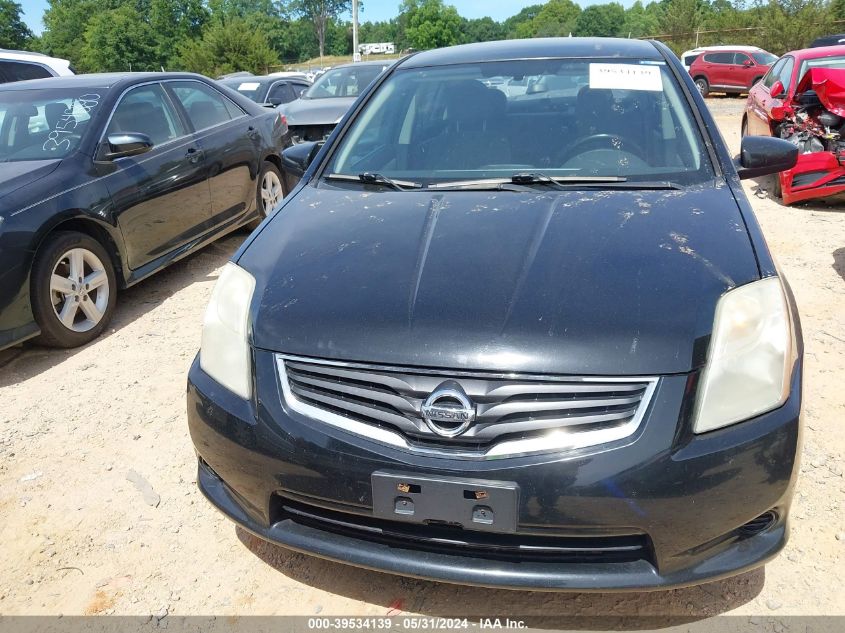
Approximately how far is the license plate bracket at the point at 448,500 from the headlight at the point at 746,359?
0.51 metres

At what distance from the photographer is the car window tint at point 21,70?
7.78m

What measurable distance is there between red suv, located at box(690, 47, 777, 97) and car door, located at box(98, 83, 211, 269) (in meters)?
20.2

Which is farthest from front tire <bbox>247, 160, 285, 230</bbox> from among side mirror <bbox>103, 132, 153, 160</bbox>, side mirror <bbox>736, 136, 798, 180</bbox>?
side mirror <bbox>736, 136, 798, 180</bbox>

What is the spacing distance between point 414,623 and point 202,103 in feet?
15.6

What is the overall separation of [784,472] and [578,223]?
962mm

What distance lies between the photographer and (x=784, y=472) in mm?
1739

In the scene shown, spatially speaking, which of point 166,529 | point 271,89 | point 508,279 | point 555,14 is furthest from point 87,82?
point 555,14

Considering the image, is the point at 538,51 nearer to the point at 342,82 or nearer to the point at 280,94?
the point at 342,82

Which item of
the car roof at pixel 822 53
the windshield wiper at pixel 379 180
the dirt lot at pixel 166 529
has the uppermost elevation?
the car roof at pixel 822 53

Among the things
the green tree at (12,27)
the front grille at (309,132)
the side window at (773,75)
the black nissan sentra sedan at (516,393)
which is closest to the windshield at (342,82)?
the front grille at (309,132)

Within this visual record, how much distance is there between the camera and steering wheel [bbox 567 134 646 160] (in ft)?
8.95

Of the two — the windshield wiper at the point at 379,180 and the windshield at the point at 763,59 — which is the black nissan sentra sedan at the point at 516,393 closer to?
the windshield wiper at the point at 379,180

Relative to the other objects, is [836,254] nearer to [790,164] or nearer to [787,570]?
[790,164]

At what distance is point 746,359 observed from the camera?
5.83ft
